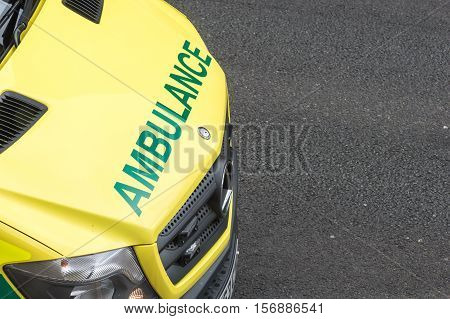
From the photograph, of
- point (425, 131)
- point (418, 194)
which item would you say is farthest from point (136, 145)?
point (425, 131)

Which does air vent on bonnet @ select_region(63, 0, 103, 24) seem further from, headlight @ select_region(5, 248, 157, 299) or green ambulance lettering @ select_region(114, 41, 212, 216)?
headlight @ select_region(5, 248, 157, 299)

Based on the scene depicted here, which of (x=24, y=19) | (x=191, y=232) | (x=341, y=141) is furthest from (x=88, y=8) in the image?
(x=341, y=141)

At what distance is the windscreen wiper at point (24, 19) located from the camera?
3.67m

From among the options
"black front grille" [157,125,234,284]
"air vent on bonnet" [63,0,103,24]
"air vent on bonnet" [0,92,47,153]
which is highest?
"air vent on bonnet" [63,0,103,24]

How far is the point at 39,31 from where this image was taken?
12.2 feet

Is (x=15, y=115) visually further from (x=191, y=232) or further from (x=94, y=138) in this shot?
(x=191, y=232)

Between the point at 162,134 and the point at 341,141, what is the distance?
2.34 m

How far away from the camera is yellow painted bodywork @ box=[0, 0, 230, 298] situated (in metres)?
2.99

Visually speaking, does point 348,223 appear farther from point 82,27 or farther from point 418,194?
point 82,27

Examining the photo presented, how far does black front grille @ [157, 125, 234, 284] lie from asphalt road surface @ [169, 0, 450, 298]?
927 millimetres

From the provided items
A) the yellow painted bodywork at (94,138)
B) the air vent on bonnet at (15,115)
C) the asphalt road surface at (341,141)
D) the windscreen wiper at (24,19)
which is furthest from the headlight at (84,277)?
the asphalt road surface at (341,141)

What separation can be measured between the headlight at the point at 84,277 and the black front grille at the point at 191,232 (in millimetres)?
166

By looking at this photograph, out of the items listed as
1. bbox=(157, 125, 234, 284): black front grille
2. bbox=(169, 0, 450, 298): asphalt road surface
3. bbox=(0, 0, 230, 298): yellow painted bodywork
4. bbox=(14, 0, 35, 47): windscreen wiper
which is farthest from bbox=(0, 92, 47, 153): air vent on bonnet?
bbox=(169, 0, 450, 298): asphalt road surface

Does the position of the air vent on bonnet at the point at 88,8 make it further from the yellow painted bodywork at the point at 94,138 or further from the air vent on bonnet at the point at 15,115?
the air vent on bonnet at the point at 15,115
